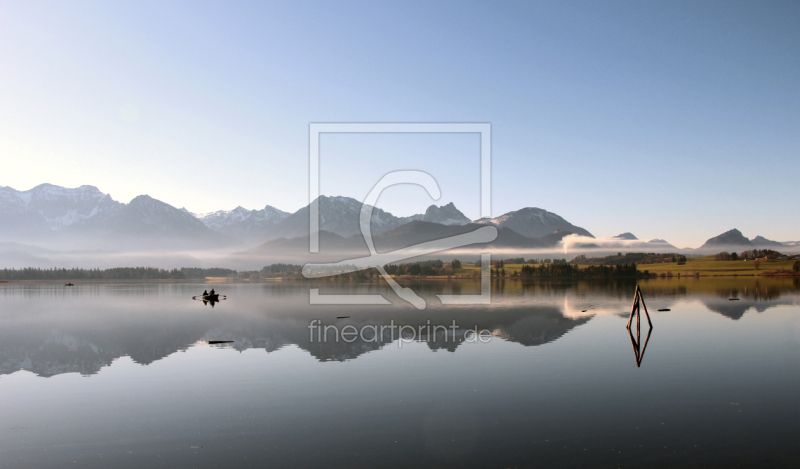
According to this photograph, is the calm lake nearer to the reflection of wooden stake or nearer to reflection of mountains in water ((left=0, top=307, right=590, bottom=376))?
the reflection of wooden stake

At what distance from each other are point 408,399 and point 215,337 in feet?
100

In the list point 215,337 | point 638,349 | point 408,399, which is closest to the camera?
point 408,399

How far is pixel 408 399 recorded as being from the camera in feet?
73.2

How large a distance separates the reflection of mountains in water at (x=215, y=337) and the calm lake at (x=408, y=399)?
40 cm

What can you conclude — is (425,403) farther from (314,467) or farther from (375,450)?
(314,467)

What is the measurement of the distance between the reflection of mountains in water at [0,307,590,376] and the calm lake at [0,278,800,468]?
0.40m

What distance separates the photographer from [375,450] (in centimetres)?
1614

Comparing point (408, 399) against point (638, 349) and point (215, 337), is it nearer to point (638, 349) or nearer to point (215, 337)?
point (638, 349)

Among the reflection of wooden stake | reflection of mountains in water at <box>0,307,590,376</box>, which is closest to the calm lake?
the reflection of wooden stake

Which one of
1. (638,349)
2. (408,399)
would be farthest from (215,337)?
(638,349)

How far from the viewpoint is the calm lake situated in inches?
625

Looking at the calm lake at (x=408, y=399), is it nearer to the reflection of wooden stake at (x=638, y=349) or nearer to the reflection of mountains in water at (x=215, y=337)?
the reflection of wooden stake at (x=638, y=349)

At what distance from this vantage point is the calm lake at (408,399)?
52.1 ft

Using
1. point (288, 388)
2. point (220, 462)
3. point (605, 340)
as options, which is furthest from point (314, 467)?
point (605, 340)
